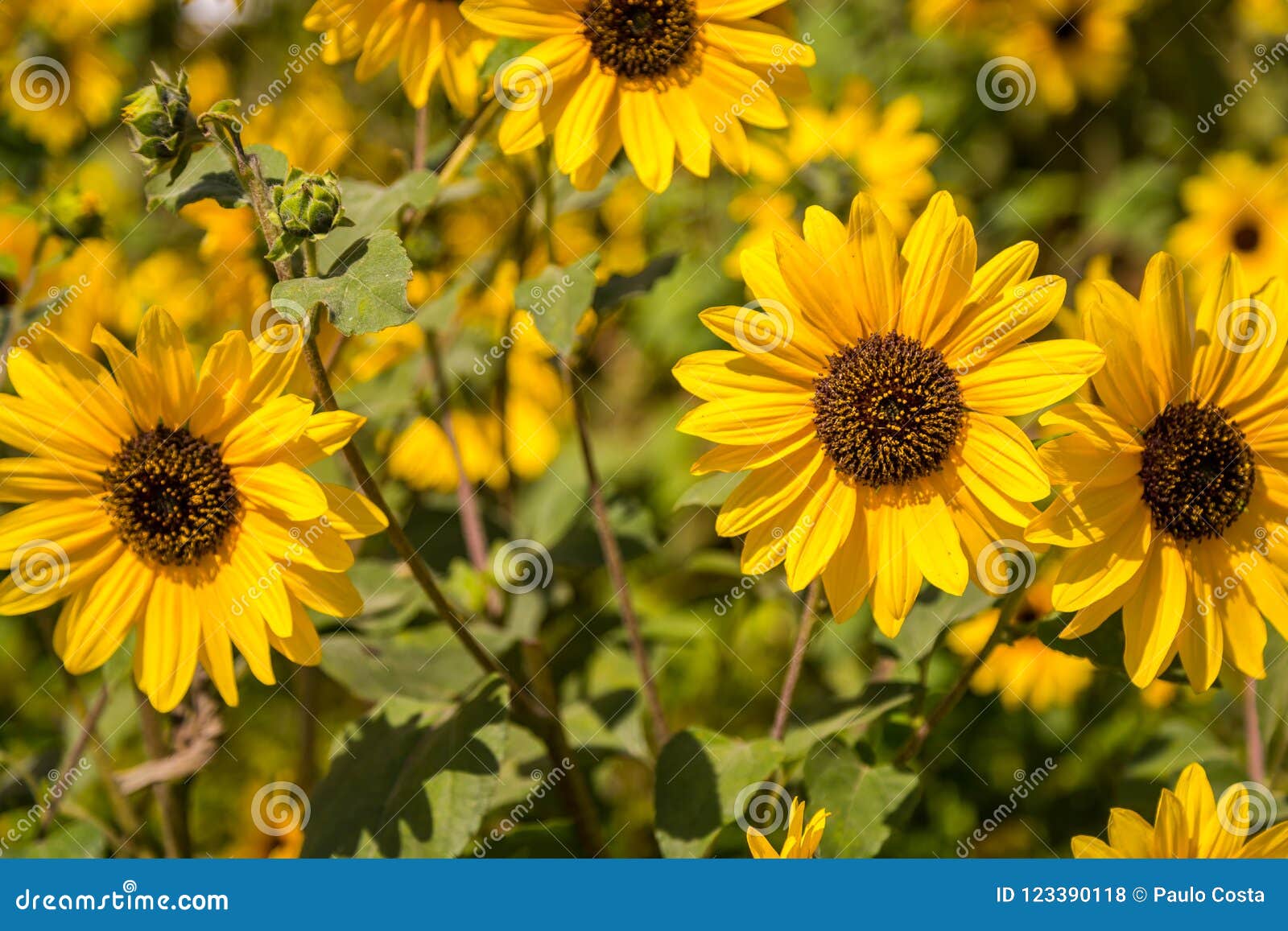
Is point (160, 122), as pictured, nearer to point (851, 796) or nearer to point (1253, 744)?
point (851, 796)

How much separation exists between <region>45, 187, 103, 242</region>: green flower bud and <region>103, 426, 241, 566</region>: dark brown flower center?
2.89 ft

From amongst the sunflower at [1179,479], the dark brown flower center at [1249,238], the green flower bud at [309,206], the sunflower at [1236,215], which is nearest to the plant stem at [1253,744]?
the sunflower at [1179,479]

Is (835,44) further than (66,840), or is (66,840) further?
(835,44)

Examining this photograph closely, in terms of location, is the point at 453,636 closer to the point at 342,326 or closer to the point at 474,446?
the point at 342,326

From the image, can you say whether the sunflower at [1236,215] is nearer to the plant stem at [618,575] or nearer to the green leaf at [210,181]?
the plant stem at [618,575]

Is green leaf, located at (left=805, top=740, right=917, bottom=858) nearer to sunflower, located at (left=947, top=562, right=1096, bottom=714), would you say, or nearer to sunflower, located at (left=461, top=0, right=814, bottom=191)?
sunflower, located at (left=461, top=0, right=814, bottom=191)

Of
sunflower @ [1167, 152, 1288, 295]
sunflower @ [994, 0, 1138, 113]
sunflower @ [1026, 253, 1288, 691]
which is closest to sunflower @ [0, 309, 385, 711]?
sunflower @ [1026, 253, 1288, 691]

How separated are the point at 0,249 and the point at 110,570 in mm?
1623

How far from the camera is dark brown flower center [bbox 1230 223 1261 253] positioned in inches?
171

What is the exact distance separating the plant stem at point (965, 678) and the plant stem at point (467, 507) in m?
1.13

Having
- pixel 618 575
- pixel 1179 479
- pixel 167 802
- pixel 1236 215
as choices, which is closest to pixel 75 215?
pixel 167 802

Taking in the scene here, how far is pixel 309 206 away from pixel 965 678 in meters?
1.47

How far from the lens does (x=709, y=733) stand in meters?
2.35

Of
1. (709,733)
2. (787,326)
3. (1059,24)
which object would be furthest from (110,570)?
(1059,24)
